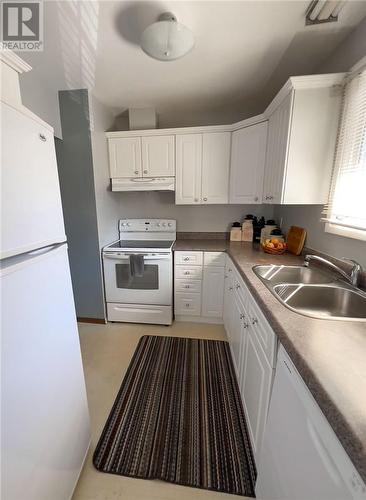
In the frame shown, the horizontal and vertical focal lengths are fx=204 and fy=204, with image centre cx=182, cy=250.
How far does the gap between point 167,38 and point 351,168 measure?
56.8 inches

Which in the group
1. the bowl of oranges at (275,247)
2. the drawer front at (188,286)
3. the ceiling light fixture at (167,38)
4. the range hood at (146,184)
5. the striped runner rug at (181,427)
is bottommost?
the striped runner rug at (181,427)

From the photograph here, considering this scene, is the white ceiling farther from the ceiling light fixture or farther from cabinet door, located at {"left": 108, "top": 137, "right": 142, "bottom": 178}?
cabinet door, located at {"left": 108, "top": 137, "right": 142, "bottom": 178}

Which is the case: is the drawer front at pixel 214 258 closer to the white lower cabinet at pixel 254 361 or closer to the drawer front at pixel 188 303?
the drawer front at pixel 188 303

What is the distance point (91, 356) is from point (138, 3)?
265cm

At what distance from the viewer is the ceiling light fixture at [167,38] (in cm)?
123

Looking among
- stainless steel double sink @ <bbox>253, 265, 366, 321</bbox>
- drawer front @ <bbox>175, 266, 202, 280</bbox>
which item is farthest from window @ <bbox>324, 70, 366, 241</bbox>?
drawer front @ <bbox>175, 266, 202, 280</bbox>

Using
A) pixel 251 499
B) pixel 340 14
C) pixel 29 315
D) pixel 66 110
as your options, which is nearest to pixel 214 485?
pixel 251 499

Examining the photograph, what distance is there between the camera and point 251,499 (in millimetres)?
1027

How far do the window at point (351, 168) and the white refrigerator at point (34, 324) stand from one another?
65.2 inches

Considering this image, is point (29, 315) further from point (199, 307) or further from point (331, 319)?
point (199, 307)

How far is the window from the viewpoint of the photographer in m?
1.25

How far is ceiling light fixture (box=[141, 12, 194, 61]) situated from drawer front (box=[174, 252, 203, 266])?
1.65 metres

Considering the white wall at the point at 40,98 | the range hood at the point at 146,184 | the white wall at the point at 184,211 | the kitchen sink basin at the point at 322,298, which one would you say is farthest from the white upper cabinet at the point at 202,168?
the kitchen sink basin at the point at 322,298

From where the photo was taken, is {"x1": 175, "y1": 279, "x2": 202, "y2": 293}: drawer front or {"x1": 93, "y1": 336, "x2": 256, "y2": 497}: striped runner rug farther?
{"x1": 175, "y1": 279, "x2": 202, "y2": 293}: drawer front
